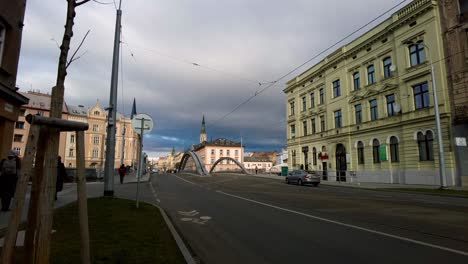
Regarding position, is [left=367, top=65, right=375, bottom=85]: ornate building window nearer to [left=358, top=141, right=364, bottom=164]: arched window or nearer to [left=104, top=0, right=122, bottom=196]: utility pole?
[left=358, top=141, right=364, bottom=164]: arched window

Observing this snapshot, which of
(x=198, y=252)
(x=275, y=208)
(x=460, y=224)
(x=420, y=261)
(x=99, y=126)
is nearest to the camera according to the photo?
(x=420, y=261)

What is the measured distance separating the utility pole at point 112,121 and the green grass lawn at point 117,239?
3.77 metres

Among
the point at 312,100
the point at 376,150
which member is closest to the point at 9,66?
the point at 376,150

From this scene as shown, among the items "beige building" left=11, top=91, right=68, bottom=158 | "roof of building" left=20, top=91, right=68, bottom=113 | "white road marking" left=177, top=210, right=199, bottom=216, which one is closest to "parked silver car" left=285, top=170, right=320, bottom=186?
"white road marking" left=177, top=210, right=199, bottom=216

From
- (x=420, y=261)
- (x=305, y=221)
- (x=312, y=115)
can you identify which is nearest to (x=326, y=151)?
(x=312, y=115)

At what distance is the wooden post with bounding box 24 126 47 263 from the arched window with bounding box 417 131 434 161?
1156 inches

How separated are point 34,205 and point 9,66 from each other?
532 inches

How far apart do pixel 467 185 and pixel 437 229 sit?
19.8 meters

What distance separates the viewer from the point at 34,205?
3.81 m

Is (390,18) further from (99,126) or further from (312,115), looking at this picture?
(99,126)

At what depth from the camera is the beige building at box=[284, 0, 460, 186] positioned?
2661 centimetres

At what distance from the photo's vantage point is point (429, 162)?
26.7 metres

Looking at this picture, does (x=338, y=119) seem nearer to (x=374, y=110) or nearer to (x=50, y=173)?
(x=374, y=110)

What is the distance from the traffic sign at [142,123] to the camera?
459 inches
